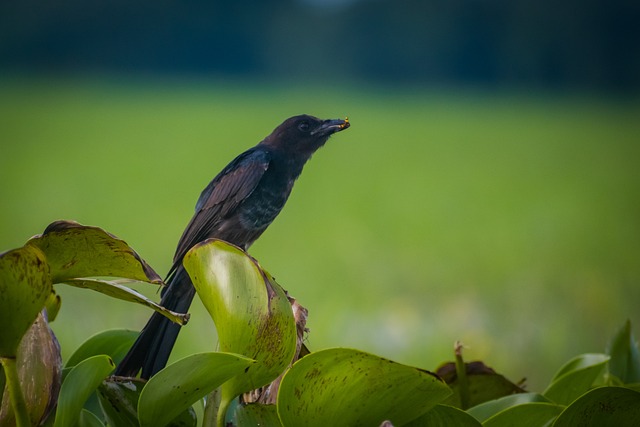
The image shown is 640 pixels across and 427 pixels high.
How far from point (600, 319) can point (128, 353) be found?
1.36 m

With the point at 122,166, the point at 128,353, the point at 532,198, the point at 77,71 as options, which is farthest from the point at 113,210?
the point at 532,198

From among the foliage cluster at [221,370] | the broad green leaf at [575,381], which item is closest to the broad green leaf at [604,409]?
the foliage cluster at [221,370]

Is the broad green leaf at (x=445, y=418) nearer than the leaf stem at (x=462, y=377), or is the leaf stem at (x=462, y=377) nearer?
the broad green leaf at (x=445, y=418)

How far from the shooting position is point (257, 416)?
441 millimetres

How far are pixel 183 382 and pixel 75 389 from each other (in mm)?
62

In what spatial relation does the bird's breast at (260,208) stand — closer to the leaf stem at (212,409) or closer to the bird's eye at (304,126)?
the bird's eye at (304,126)

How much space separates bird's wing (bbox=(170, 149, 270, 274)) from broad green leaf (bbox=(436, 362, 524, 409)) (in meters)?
0.25

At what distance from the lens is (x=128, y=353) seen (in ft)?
1.78

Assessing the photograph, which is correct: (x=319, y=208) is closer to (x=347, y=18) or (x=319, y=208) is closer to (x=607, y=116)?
(x=347, y=18)

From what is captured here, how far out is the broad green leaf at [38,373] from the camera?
0.43m

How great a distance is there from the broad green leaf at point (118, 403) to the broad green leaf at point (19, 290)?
88 mm

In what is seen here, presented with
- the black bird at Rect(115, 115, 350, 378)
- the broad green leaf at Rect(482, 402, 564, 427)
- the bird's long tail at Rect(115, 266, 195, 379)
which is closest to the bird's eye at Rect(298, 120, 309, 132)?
the black bird at Rect(115, 115, 350, 378)

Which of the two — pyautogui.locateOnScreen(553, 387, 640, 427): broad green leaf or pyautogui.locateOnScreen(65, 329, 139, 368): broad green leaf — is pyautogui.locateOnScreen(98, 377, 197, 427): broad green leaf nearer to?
pyautogui.locateOnScreen(65, 329, 139, 368): broad green leaf

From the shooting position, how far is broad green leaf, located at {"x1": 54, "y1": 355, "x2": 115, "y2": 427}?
40cm
